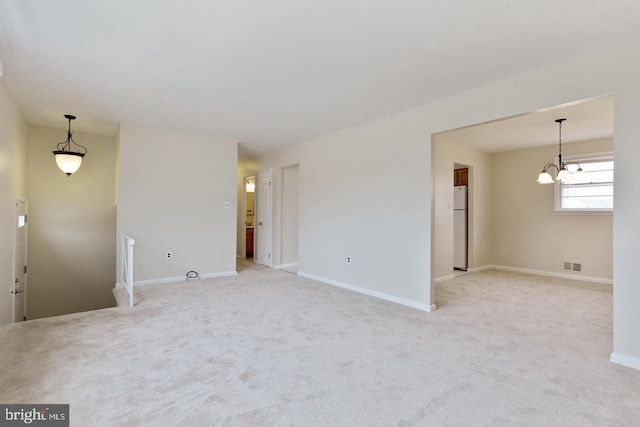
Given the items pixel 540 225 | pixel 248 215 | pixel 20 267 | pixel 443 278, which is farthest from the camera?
pixel 248 215

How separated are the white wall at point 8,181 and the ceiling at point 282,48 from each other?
9.5 inches

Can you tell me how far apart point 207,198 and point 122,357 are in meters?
3.41

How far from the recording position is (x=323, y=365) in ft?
7.81

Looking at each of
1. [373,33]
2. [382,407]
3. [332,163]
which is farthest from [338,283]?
[373,33]

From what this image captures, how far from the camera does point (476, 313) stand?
369cm

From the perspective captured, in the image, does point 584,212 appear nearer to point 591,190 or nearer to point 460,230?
point 591,190

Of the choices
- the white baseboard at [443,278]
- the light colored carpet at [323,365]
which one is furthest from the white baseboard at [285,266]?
the white baseboard at [443,278]

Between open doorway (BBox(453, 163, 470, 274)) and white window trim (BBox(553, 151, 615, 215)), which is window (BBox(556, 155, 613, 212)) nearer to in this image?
white window trim (BBox(553, 151, 615, 215))

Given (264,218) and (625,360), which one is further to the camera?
(264,218)

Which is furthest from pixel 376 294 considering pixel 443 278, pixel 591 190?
pixel 591 190

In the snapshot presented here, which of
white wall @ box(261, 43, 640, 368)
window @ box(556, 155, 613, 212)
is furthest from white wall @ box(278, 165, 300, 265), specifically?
window @ box(556, 155, 613, 212)

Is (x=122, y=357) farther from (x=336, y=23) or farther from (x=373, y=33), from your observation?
(x=373, y=33)

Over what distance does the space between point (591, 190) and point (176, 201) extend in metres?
7.28

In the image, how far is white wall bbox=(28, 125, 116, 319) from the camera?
5.05 m
